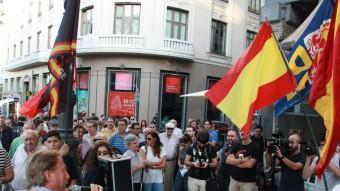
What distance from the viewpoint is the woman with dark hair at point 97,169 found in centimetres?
525

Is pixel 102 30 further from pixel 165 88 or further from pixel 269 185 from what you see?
pixel 269 185

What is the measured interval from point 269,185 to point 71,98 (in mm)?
4337

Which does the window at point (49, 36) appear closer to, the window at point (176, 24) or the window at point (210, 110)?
the window at point (176, 24)

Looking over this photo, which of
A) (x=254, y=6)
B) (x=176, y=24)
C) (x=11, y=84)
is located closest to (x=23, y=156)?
(x=176, y=24)

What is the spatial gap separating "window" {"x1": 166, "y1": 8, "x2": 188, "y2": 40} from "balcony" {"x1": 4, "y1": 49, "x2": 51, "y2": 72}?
995 centimetres

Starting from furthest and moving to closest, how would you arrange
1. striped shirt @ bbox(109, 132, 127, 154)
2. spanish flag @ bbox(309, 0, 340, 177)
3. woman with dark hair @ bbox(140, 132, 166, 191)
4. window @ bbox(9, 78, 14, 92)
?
window @ bbox(9, 78, 14, 92) < striped shirt @ bbox(109, 132, 127, 154) < woman with dark hair @ bbox(140, 132, 166, 191) < spanish flag @ bbox(309, 0, 340, 177)

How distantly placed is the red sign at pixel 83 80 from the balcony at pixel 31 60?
4906 mm

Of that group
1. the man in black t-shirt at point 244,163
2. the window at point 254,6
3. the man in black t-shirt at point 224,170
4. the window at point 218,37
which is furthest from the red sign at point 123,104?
the man in black t-shirt at point 244,163

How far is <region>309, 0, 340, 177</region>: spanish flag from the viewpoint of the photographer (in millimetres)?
4027

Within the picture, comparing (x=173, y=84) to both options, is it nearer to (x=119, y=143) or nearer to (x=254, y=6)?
(x=254, y=6)

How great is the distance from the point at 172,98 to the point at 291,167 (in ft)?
65.6

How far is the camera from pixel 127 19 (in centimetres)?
2594

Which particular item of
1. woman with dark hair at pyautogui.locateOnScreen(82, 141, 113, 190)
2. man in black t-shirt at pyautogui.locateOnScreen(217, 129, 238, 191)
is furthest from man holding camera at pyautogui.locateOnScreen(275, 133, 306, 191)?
woman with dark hair at pyautogui.locateOnScreen(82, 141, 113, 190)

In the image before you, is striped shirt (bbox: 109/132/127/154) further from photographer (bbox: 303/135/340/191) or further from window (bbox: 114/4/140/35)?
window (bbox: 114/4/140/35)
